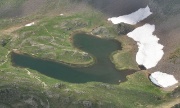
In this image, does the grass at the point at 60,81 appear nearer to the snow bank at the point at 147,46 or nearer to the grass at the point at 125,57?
the grass at the point at 125,57

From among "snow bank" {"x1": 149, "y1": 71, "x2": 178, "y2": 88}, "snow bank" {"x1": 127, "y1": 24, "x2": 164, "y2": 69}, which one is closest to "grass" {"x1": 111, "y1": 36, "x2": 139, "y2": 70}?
"snow bank" {"x1": 127, "y1": 24, "x2": 164, "y2": 69}

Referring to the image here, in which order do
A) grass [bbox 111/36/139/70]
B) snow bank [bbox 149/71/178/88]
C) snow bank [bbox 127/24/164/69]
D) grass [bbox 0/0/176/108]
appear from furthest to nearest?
snow bank [bbox 127/24/164/69] → grass [bbox 111/36/139/70] → snow bank [bbox 149/71/178/88] → grass [bbox 0/0/176/108]

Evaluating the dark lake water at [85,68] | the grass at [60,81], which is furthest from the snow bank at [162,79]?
the dark lake water at [85,68]

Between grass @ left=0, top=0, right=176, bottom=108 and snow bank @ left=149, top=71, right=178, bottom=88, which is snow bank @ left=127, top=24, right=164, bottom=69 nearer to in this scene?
grass @ left=0, top=0, right=176, bottom=108

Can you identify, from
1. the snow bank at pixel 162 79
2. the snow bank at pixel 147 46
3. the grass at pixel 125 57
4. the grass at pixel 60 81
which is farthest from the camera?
the snow bank at pixel 147 46

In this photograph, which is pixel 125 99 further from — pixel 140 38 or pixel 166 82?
pixel 140 38
